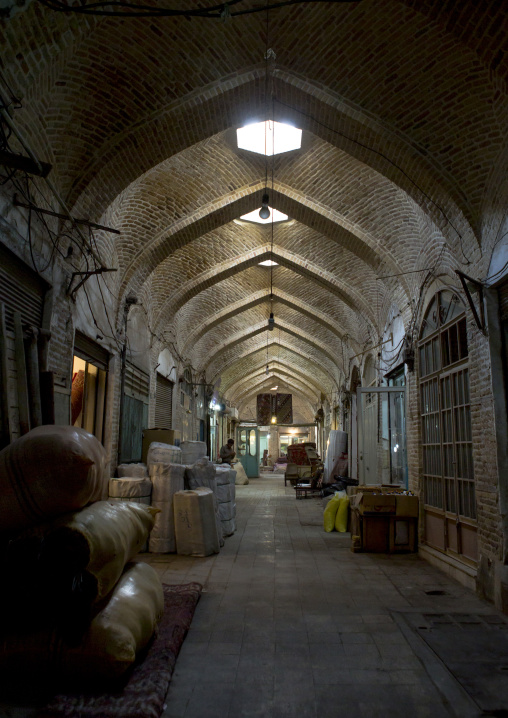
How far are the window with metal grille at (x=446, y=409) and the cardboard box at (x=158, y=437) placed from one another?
14.4 ft

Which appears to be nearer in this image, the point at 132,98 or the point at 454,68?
the point at 454,68

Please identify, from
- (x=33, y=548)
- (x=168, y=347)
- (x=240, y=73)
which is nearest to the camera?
(x=33, y=548)

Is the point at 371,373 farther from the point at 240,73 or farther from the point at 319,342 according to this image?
the point at 240,73

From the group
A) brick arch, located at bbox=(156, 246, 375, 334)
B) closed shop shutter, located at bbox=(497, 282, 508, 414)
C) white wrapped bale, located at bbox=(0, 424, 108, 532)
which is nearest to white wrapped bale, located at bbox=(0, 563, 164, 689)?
white wrapped bale, located at bbox=(0, 424, 108, 532)

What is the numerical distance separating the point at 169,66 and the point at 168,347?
731cm

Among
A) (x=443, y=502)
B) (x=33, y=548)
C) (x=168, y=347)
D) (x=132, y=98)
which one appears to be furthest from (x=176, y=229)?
→ (x=33, y=548)

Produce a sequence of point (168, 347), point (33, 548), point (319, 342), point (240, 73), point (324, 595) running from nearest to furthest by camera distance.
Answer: point (33, 548)
point (324, 595)
point (240, 73)
point (168, 347)
point (319, 342)

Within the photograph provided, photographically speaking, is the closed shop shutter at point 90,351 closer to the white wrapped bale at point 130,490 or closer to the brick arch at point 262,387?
the white wrapped bale at point 130,490

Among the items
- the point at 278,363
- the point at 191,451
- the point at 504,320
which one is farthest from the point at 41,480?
the point at 278,363

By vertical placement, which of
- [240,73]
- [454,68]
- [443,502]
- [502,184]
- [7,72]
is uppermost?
[240,73]

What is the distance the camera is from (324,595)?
189 inches

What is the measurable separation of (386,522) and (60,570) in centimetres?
531

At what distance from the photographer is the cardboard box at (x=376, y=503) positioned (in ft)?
22.1

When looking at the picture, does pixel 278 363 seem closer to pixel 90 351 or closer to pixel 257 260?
pixel 257 260
